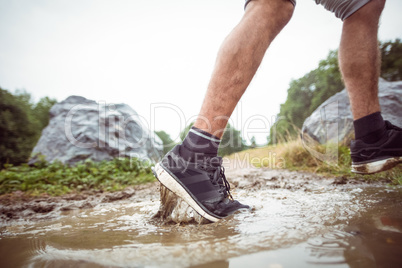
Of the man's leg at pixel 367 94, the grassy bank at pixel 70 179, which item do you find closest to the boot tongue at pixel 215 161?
the man's leg at pixel 367 94

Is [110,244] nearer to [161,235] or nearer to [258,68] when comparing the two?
[161,235]

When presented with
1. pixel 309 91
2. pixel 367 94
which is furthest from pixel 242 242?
pixel 309 91

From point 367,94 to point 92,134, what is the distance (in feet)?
19.4

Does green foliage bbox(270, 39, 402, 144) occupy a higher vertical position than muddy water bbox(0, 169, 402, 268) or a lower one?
higher

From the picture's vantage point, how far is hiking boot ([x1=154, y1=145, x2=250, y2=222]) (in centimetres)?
103

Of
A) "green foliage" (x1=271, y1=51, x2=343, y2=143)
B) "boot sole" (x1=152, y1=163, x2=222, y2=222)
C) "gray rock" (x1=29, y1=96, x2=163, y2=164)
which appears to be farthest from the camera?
"green foliage" (x1=271, y1=51, x2=343, y2=143)

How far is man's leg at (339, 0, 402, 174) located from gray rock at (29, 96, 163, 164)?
5.10m

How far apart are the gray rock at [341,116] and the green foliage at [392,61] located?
17021 mm

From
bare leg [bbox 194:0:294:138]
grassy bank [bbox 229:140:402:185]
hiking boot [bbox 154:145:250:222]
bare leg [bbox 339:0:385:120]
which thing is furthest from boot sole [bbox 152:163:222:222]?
grassy bank [bbox 229:140:402:185]

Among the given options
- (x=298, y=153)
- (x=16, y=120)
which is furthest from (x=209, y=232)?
(x=16, y=120)

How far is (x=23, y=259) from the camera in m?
0.70

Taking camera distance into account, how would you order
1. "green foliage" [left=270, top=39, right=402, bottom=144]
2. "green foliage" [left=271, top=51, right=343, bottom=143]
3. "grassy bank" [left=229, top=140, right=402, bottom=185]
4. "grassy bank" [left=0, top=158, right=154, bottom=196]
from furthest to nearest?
1. "green foliage" [left=271, top=51, right=343, bottom=143]
2. "green foliage" [left=270, top=39, right=402, bottom=144]
3. "grassy bank" [left=0, top=158, right=154, bottom=196]
4. "grassy bank" [left=229, top=140, right=402, bottom=185]

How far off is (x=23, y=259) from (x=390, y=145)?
2.04m

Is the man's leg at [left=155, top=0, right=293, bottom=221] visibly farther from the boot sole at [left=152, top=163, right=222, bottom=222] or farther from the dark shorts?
the dark shorts
